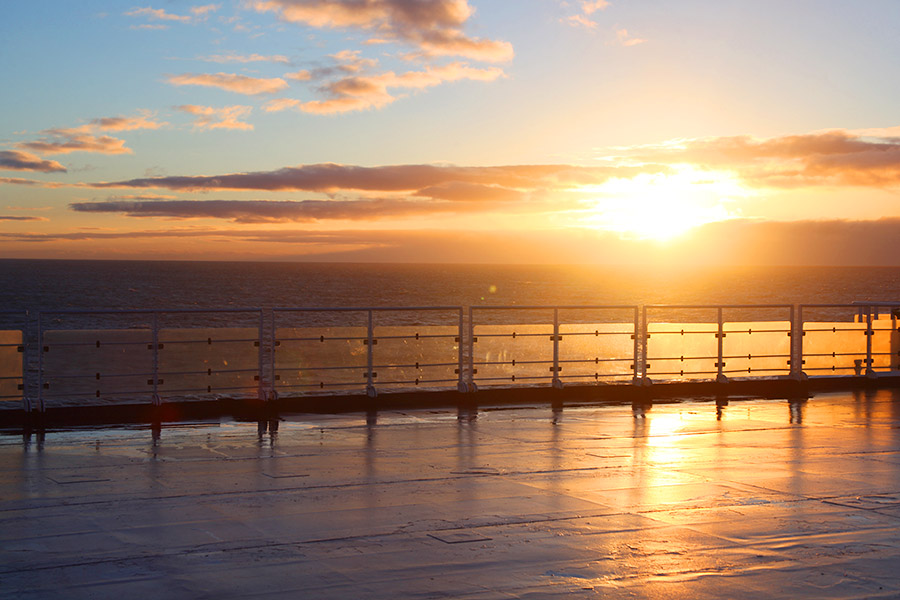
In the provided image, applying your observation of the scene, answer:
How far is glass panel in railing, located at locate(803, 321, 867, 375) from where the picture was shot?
15.9m

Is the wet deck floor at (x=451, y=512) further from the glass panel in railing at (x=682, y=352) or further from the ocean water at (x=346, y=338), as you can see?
the glass panel in railing at (x=682, y=352)

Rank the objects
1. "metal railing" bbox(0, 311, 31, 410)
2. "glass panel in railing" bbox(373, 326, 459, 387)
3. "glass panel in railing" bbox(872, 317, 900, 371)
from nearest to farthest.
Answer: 1. "metal railing" bbox(0, 311, 31, 410)
2. "glass panel in railing" bbox(872, 317, 900, 371)
3. "glass panel in railing" bbox(373, 326, 459, 387)

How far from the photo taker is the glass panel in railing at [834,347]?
15.9m

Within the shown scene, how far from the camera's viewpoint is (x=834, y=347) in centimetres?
1627

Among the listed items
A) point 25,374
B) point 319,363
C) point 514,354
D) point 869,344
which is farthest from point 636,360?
point 319,363

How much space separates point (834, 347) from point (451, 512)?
1177 centimetres

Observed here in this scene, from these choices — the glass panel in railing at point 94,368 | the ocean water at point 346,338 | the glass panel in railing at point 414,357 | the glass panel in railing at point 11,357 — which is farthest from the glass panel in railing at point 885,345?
the glass panel in railing at point 414,357

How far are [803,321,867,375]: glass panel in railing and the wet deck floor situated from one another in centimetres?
553

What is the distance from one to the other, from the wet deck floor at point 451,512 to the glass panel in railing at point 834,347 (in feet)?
18.1

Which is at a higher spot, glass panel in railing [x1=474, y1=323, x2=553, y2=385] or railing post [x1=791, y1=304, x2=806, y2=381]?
railing post [x1=791, y1=304, x2=806, y2=381]

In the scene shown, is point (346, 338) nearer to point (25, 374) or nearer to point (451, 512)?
point (25, 374)

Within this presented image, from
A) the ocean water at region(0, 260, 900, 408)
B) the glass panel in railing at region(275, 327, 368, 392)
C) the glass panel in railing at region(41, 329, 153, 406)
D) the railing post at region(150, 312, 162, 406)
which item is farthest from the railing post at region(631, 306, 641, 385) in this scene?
the glass panel in railing at region(275, 327, 368, 392)

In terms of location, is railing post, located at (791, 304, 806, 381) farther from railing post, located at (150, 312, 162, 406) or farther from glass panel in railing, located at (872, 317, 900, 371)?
railing post, located at (150, 312, 162, 406)

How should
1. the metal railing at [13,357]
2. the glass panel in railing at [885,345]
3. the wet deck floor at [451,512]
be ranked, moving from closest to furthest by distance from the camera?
1. the wet deck floor at [451,512]
2. the metal railing at [13,357]
3. the glass panel in railing at [885,345]
